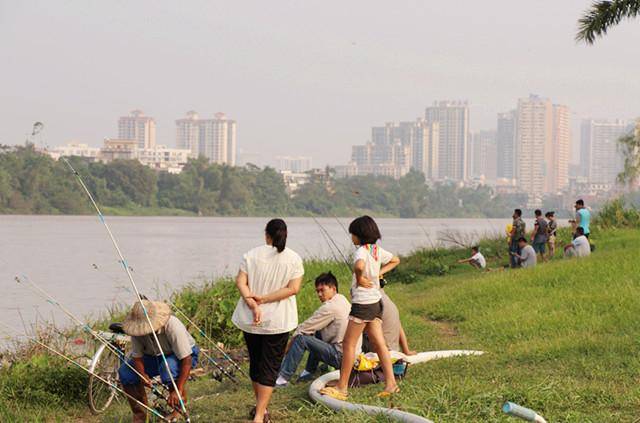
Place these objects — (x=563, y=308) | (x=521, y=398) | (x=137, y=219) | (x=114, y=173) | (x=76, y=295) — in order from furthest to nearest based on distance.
Answer: (x=137, y=219) → (x=114, y=173) → (x=76, y=295) → (x=563, y=308) → (x=521, y=398)

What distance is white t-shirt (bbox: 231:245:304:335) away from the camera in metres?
6.91

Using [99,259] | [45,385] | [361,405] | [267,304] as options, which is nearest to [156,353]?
[267,304]

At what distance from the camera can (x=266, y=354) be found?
6.96m

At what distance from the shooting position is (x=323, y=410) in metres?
7.24

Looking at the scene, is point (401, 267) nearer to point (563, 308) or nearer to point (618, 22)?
point (618, 22)

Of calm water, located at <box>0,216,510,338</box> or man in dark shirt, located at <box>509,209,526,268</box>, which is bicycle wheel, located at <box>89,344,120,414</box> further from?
man in dark shirt, located at <box>509,209,526,268</box>

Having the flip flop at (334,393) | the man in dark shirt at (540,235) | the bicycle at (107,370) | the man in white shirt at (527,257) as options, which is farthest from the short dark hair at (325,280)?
the man in dark shirt at (540,235)

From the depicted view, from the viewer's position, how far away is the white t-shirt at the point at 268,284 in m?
6.91

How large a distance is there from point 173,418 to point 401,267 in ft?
52.2

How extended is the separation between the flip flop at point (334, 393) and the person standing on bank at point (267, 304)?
0.65 meters

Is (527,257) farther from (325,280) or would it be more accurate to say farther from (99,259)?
(99,259)

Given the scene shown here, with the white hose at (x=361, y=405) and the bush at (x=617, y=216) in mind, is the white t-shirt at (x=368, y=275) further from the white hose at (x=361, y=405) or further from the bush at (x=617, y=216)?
the bush at (x=617, y=216)

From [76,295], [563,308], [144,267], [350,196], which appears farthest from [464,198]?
[563,308]

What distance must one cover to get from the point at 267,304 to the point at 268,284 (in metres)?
0.14
